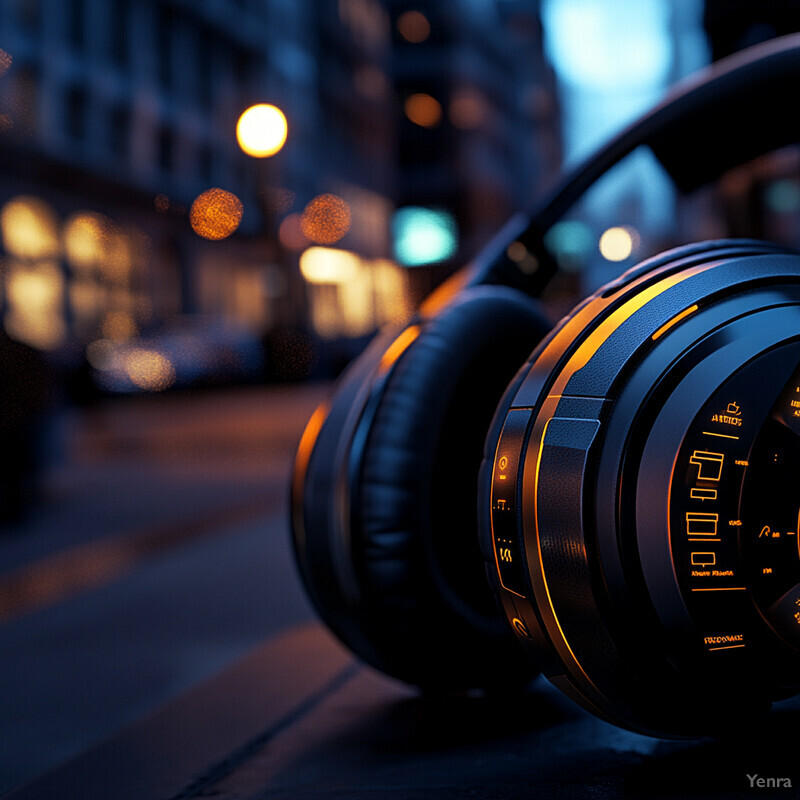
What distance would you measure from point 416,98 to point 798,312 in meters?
47.9

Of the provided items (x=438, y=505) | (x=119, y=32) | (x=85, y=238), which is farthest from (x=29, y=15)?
(x=438, y=505)

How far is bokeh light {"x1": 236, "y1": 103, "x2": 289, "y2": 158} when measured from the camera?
973 cm

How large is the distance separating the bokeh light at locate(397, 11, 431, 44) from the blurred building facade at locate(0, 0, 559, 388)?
191 mm

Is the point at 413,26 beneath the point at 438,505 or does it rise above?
above

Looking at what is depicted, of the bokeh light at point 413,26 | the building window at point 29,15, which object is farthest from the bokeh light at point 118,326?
the bokeh light at point 413,26

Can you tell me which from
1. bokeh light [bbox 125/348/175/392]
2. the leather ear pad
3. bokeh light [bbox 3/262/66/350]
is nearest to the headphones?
the leather ear pad

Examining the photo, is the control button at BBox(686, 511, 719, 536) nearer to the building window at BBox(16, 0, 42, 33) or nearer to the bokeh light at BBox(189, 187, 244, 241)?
the building window at BBox(16, 0, 42, 33)

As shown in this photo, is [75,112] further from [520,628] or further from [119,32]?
[520,628]

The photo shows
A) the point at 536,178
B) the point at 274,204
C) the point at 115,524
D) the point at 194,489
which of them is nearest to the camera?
the point at 115,524

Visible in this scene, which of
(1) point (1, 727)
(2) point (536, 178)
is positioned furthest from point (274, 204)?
(2) point (536, 178)

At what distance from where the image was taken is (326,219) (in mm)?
33812

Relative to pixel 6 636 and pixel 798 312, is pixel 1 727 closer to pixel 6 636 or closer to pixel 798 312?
pixel 6 636

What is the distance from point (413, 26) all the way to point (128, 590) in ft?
153

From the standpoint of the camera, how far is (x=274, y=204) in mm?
12758
